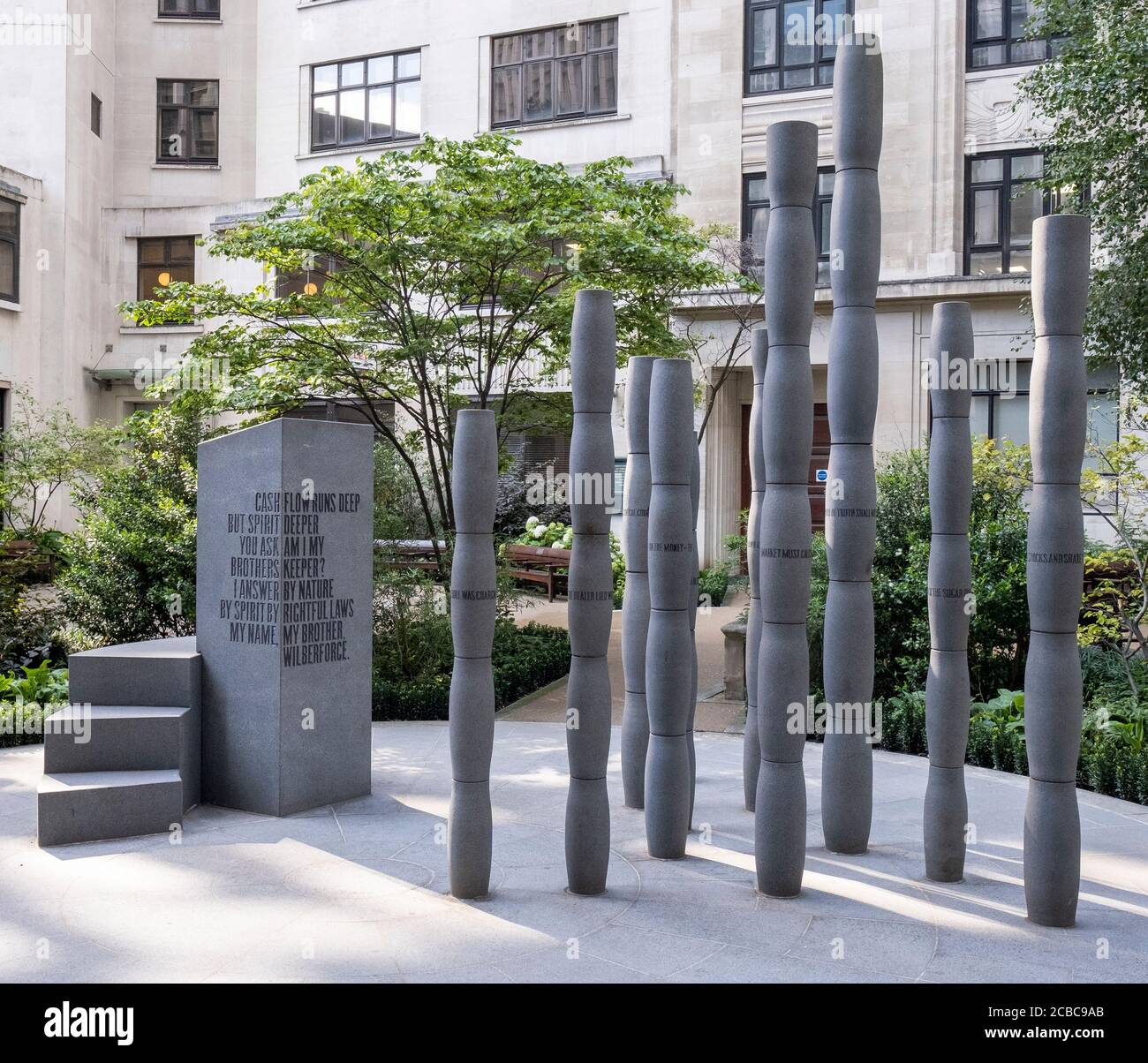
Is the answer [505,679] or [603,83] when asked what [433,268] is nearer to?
[505,679]

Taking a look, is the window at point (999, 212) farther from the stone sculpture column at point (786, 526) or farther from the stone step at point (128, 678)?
the stone step at point (128, 678)

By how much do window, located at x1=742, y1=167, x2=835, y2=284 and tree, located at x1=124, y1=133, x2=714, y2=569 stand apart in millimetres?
9169

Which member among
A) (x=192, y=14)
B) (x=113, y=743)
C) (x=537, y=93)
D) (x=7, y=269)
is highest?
(x=192, y=14)

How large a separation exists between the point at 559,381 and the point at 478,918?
18.3 metres

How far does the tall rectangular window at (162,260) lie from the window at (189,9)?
6.38 metres

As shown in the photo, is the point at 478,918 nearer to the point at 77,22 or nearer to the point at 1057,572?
the point at 1057,572

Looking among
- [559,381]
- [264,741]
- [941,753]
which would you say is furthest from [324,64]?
[941,753]

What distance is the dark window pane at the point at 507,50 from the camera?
27719mm

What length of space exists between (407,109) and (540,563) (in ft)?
42.9

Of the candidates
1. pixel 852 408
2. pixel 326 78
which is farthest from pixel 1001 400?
pixel 326 78

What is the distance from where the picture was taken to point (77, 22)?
3036 cm

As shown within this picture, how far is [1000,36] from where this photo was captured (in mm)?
22844

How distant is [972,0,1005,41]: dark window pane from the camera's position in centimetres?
2283
